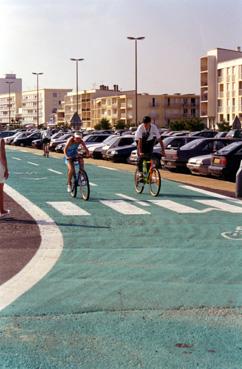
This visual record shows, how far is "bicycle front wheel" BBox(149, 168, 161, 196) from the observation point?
48.2 feet

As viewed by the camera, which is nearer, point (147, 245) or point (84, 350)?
point (84, 350)

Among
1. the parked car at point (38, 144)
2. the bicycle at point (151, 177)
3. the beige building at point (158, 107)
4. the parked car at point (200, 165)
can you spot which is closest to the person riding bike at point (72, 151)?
the bicycle at point (151, 177)

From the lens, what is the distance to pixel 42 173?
2273 cm

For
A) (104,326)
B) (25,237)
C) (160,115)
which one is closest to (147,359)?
(104,326)

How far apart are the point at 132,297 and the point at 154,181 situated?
8.88 metres

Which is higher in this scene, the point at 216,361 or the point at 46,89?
the point at 46,89

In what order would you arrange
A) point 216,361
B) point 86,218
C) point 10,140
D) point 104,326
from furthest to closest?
point 10,140 → point 86,218 → point 104,326 → point 216,361

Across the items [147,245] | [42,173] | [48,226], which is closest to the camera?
[147,245]

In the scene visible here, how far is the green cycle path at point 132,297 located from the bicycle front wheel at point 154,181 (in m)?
2.85

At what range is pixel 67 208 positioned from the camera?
12594mm

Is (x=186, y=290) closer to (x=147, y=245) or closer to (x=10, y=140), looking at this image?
(x=147, y=245)

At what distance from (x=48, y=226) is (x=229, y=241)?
9.71 ft

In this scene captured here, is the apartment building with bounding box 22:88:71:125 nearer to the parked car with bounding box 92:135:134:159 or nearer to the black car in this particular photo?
the parked car with bounding box 92:135:134:159

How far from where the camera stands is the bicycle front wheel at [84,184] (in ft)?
45.6
